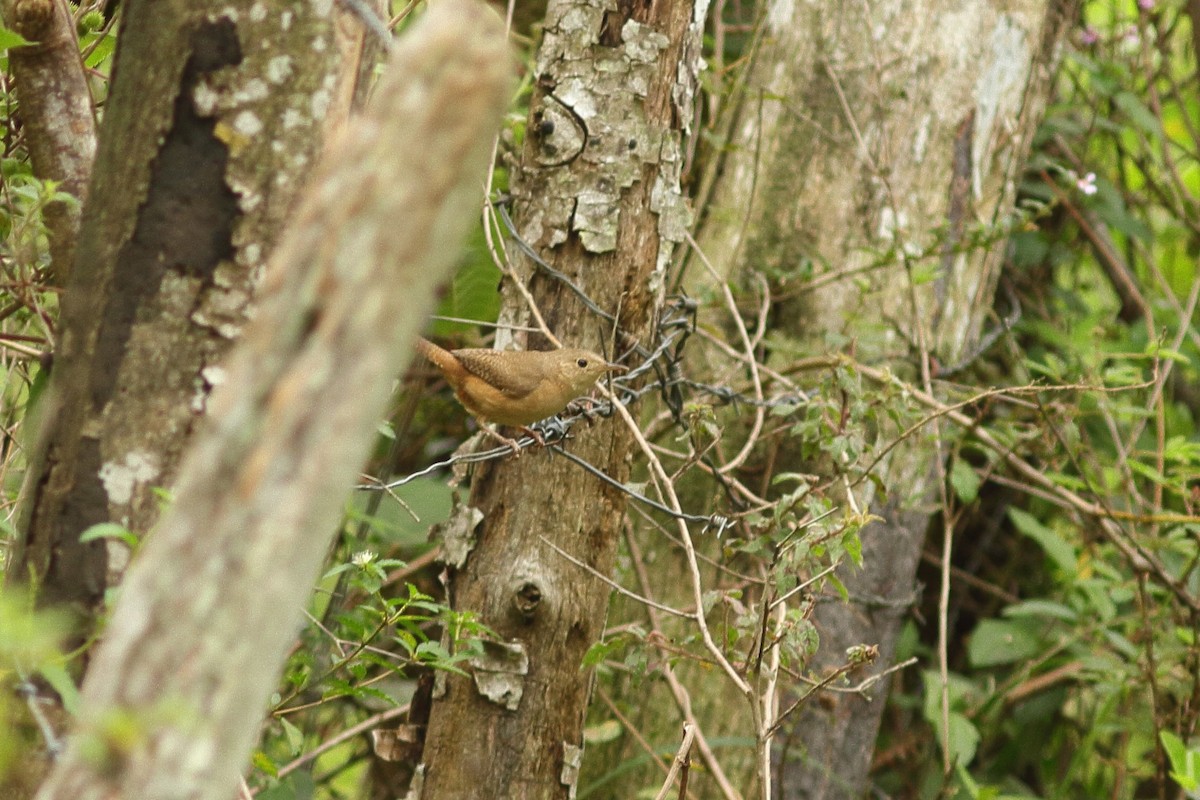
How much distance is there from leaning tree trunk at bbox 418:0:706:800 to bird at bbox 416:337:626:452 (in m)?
0.10

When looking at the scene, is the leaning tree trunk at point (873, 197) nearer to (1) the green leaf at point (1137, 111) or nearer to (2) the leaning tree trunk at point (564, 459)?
(1) the green leaf at point (1137, 111)

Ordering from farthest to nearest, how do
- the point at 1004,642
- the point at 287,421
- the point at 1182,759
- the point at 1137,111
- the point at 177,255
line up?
the point at 1137,111 < the point at 1004,642 < the point at 1182,759 < the point at 177,255 < the point at 287,421

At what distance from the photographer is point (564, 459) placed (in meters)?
2.69

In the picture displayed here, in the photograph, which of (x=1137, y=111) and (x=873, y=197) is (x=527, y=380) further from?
(x=1137, y=111)

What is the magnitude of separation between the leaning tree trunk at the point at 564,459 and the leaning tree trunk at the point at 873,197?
4.01 feet

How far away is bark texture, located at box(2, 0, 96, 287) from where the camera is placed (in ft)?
6.41

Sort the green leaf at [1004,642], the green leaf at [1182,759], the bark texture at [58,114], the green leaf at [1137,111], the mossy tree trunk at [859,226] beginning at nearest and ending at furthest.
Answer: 1. the bark texture at [58,114]
2. the green leaf at [1182,759]
3. the mossy tree trunk at [859,226]
4. the green leaf at [1004,642]
5. the green leaf at [1137,111]

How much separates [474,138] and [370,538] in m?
3.18

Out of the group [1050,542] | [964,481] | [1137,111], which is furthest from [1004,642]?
[1137,111]

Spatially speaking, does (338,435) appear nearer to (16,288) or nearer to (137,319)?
(137,319)

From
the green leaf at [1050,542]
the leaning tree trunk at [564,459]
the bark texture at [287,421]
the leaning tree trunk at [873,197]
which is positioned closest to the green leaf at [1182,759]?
the green leaf at [1050,542]

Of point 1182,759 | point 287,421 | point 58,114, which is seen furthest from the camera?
point 1182,759

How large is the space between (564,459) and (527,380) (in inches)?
8.1

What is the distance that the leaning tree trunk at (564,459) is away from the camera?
2621 millimetres
